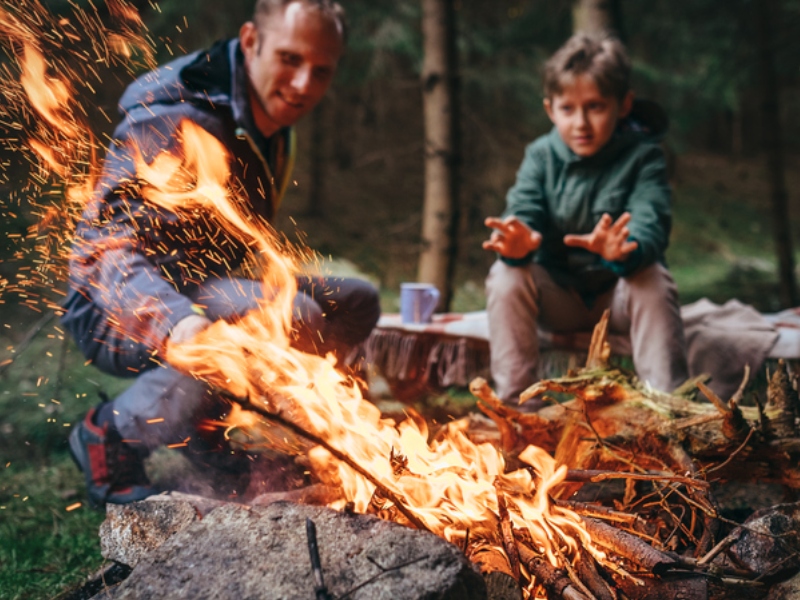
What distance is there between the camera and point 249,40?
3.11 m

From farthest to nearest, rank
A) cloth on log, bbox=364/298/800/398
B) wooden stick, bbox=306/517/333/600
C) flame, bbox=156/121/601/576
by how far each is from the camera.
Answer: cloth on log, bbox=364/298/800/398 < flame, bbox=156/121/601/576 < wooden stick, bbox=306/517/333/600

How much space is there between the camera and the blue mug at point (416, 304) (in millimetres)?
4004

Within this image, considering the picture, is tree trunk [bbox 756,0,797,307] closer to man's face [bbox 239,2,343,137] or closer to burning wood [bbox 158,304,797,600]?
burning wood [bbox 158,304,797,600]

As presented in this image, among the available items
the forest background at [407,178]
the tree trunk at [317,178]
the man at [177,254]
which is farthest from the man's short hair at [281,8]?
the tree trunk at [317,178]

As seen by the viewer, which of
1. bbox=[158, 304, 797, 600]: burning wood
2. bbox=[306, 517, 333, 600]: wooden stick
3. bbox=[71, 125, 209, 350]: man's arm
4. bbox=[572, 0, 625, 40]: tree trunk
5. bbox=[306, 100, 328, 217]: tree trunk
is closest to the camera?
bbox=[306, 517, 333, 600]: wooden stick

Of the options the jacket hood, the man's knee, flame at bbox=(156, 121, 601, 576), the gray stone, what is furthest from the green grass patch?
the jacket hood

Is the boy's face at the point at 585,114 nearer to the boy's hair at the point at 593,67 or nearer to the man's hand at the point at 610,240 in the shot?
the boy's hair at the point at 593,67

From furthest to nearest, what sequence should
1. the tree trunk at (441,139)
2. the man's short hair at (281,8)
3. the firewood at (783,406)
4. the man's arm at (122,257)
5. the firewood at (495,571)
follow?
1. the tree trunk at (441,139)
2. the man's short hair at (281,8)
3. the man's arm at (122,257)
4. the firewood at (783,406)
5. the firewood at (495,571)

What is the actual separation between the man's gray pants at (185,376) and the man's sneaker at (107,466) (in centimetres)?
5

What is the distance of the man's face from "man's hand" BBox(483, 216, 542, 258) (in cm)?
107

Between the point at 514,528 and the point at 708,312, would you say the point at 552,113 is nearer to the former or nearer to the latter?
the point at 708,312

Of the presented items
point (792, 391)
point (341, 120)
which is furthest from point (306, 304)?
point (341, 120)

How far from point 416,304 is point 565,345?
964mm

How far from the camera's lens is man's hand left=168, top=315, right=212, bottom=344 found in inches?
83.8
